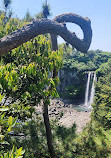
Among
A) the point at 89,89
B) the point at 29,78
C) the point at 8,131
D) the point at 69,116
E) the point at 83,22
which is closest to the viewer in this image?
the point at 8,131

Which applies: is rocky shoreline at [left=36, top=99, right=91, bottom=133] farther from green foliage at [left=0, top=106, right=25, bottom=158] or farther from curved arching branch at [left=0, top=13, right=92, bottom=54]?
green foliage at [left=0, top=106, right=25, bottom=158]

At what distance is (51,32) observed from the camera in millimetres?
3430

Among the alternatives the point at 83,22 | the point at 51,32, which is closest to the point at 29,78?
the point at 51,32

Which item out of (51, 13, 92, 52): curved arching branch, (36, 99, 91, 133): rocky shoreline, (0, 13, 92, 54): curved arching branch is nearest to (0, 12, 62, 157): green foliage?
(0, 13, 92, 54): curved arching branch

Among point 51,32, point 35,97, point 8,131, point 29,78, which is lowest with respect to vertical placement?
point 8,131

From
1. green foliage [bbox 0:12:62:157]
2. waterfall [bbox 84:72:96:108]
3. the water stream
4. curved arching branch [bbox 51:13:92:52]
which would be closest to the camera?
green foliage [bbox 0:12:62:157]

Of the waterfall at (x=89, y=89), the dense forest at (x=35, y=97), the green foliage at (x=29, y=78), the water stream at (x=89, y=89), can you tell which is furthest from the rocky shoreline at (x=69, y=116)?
the green foliage at (x=29, y=78)

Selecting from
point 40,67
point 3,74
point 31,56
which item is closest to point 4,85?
point 3,74

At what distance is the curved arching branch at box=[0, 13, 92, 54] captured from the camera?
2594 mm

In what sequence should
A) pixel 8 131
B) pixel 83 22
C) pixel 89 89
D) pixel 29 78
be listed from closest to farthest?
pixel 8 131, pixel 29 78, pixel 83 22, pixel 89 89

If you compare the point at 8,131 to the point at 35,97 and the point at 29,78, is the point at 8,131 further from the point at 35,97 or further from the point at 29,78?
the point at 35,97

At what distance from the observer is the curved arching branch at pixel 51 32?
2594mm

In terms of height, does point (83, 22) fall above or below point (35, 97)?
above

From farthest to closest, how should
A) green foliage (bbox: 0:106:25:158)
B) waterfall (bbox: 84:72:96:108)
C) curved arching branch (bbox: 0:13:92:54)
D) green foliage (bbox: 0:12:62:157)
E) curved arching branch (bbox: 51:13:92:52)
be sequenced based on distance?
waterfall (bbox: 84:72:96:108) → curved arching branch (bbox: 51:13:92:52) → green foliage (bbox: 0:12:62:157) → curved arching branch (bbox: 0:13:92:54) → green foliage (bbox: 0:106:25:158)
